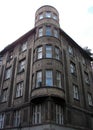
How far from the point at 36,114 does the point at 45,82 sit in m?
3.34

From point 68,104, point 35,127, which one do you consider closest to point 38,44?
point 68,104

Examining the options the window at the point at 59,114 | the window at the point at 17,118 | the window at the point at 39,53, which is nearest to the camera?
the window at the point at 59,114

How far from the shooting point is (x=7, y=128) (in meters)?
18.2

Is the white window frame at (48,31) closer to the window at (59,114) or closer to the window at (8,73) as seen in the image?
the window at (8,73)

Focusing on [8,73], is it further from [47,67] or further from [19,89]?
[47,67]

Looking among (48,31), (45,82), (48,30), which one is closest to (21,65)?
(48,31)

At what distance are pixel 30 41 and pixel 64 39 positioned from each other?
16.3ft

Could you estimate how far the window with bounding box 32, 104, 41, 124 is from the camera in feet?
52.5

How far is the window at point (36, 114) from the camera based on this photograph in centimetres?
1602

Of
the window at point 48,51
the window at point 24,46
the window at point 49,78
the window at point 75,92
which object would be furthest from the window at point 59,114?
the window at point 24,46

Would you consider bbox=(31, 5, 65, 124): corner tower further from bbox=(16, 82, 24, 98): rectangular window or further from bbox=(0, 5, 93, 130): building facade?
bbox=(16, 82, 24, 98): rectangular window

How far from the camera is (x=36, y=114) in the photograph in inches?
647

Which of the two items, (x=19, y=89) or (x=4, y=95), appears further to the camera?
(x=4, y=95)

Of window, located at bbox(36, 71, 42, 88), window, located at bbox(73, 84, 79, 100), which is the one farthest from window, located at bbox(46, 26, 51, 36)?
window, located at bbox(73, 84, 79, 100)
